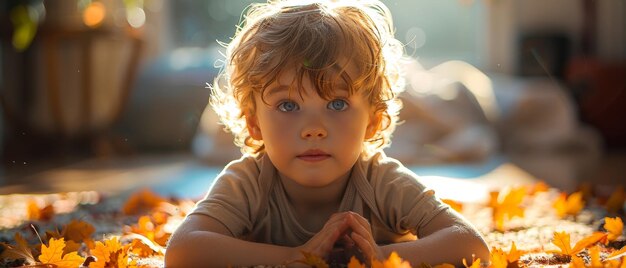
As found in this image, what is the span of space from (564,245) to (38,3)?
3.67m

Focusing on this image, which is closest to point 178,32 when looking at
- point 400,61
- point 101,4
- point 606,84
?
point 101,4

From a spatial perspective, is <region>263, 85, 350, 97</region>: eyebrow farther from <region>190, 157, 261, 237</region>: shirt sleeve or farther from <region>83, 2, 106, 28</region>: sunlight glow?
<region>83, 2, 106, 28</region>: sunlight glow

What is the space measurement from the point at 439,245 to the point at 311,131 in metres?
0.24

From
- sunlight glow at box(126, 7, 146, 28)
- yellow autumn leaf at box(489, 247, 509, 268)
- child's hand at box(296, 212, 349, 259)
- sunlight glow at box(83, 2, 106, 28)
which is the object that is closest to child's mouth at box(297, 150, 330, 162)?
child's hand at box(296, 212, 349, 259)

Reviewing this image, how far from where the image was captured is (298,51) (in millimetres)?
1165

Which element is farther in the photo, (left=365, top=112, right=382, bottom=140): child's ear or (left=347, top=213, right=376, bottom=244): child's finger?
(left=365, top=112, right=382, bottom=140): child's ear

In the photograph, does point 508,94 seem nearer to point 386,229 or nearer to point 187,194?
point 187,194

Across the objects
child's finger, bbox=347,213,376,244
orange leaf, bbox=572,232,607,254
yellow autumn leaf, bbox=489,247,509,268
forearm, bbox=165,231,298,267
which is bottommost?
orange leaf, bbox=572,232,607,254

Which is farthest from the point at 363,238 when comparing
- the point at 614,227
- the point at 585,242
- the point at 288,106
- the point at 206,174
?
the point at 206,174

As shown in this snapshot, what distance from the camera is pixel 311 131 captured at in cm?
114

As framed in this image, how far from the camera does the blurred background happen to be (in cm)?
347

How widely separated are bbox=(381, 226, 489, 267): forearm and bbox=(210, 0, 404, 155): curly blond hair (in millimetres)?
237

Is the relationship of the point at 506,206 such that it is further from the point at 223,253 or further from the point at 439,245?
the point at 223,253

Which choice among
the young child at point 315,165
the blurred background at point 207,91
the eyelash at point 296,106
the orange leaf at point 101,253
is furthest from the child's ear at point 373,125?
the blurred background at point 207,91
